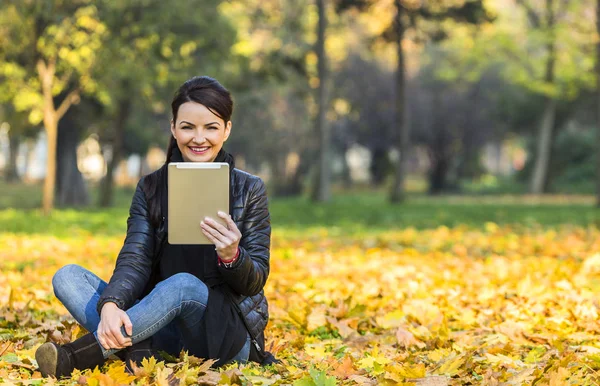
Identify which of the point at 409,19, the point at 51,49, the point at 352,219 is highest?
the point at 409,19

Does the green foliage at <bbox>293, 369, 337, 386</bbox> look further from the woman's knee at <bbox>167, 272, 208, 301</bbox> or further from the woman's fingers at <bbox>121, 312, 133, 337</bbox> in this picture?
the woman's fingers at <bbox>121, 312, 133, 337</bbox>

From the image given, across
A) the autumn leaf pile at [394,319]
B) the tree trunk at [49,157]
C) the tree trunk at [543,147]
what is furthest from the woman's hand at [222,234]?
the tree trunk at [543,147]

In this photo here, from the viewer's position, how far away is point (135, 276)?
4023mm

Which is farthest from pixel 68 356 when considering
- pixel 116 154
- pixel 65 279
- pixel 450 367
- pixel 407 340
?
pixel 116 154

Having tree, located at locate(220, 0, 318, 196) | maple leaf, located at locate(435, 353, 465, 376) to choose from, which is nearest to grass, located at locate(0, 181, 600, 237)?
maple leaf, located at locate(435, 353, 465, 376)

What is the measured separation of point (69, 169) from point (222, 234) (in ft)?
85.8

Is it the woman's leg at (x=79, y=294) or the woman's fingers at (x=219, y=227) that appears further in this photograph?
the woman's leg at (x=79, y=294)

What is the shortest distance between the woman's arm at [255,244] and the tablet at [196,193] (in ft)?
0.79

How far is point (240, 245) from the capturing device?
13.5 ft

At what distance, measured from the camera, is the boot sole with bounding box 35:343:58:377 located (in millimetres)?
3855

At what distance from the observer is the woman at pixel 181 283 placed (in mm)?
3895

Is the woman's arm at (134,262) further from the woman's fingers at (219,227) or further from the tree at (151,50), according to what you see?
the tree at (151,50)

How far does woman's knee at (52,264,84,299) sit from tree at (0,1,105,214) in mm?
12938

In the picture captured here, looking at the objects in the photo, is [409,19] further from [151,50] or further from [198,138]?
[198,138]
